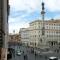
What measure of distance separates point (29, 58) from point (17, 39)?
0.26 metres

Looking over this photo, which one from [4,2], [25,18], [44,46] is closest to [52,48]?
[44,46]

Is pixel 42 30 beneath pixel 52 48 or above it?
above

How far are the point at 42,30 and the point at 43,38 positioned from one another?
3.7 inches

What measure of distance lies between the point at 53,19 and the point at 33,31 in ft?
0.89

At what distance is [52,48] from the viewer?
172 cm

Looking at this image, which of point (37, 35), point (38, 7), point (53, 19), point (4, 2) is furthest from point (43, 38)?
point (4, 2)

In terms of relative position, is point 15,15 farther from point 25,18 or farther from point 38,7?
point 38,7

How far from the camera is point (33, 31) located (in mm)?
1775

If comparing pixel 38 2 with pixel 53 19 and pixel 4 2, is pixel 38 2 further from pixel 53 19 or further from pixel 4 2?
pixel 4 2

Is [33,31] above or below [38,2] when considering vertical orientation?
below

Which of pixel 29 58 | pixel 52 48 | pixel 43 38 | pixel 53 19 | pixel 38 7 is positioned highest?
pixel 38 7

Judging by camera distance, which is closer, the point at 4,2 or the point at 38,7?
the point at 4,2

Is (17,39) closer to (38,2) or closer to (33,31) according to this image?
(33,31)

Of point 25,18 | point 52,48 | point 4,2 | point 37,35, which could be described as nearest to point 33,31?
point 37,35
